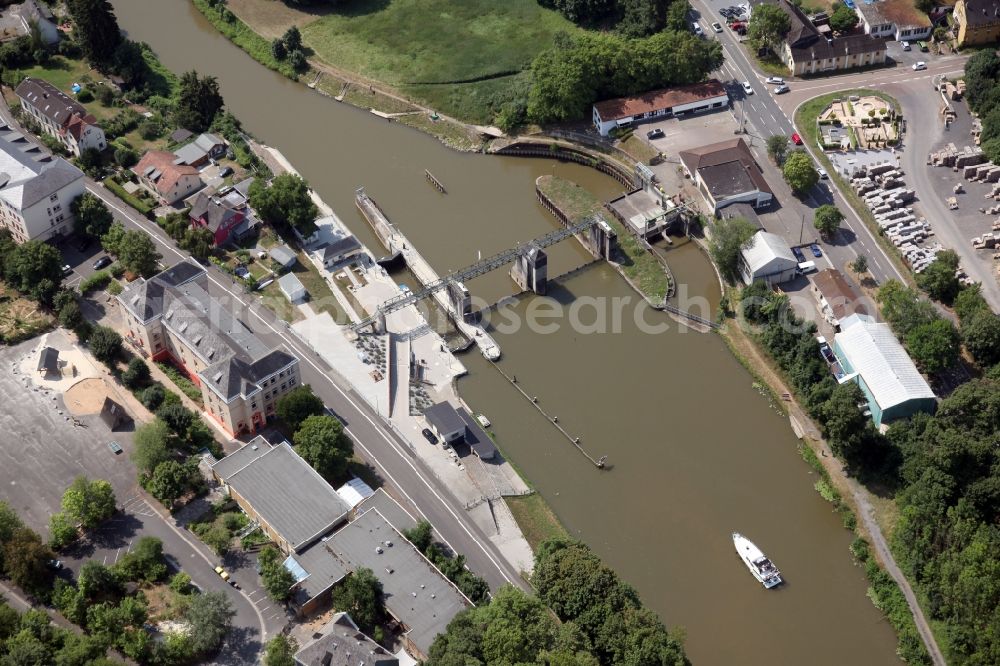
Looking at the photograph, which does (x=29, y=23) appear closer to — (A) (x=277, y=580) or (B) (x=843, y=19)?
(A) (x=277, y=580)

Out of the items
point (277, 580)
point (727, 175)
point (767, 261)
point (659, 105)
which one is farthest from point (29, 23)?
point (767, 261)

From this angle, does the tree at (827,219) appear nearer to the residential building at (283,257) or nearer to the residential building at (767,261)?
the residential building at (767,261)

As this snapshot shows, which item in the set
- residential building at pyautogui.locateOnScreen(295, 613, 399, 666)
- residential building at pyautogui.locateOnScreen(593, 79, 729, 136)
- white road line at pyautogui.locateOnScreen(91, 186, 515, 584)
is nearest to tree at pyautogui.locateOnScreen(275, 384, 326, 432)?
white road line at pyautogui.locateOnScreen(91, 186, 515, 584)

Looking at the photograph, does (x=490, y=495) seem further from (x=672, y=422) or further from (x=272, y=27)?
(x=272, y=27)

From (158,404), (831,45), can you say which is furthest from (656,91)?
(158,404)

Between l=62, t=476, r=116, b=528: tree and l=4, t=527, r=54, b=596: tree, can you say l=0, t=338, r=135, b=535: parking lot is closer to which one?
l=62, t=476, r=116, b=528: tree
